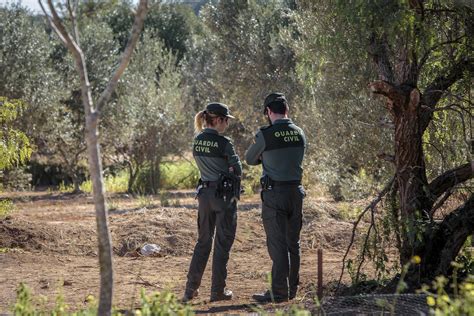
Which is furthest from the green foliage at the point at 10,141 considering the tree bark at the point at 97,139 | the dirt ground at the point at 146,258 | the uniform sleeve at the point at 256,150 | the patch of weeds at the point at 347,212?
the tree bark at the point at 97,139

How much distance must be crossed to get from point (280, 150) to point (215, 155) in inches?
27.8

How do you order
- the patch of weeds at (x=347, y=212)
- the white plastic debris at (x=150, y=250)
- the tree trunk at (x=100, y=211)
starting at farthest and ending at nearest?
the patch of weeds at (x=347, y=212)
the white plastic debris at (x=150, y=250)
the tree trunk at (x=100, y=211)

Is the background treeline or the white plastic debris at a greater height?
the background treeline

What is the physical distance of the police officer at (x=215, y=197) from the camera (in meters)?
8.59

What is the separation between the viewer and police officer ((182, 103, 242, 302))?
8.59m

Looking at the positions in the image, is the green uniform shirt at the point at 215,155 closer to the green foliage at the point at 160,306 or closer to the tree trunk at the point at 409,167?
the tree trunk at the point at 409,167

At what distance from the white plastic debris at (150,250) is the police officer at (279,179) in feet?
13.2

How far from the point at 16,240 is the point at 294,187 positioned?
5.65 meters

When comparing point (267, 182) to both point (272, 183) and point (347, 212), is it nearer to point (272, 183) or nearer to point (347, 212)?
point (272, 183)

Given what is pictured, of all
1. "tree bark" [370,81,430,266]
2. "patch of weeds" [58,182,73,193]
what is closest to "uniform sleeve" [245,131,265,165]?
"tree bark" [370,81,430,266]

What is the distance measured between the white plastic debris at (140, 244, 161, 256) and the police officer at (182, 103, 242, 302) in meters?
3.51

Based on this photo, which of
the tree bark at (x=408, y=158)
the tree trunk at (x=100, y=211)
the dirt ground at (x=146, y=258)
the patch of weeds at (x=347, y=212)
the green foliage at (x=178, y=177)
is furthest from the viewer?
the green foliage at (x=178, y=177)

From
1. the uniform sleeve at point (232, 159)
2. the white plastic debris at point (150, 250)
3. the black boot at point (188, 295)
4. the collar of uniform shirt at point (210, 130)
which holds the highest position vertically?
the collar of uniform shirt at point (210, 130)

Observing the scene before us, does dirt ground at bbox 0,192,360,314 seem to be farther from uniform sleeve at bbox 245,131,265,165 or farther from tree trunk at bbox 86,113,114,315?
tree trunk at bbox 86,113,114,315
